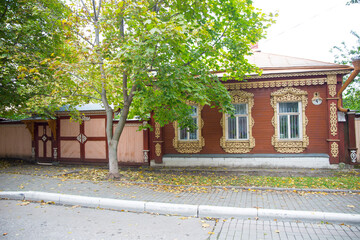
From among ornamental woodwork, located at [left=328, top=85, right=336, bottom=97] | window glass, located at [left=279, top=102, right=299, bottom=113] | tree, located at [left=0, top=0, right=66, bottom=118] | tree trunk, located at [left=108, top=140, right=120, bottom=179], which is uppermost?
tree, located at [left=0, top=0, right=66, bottom=118]

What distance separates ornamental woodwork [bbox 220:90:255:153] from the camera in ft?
35.9

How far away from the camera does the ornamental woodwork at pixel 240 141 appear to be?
35.9 ft

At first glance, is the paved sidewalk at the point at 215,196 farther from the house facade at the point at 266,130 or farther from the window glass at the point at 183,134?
the window glass at the point at 183,134

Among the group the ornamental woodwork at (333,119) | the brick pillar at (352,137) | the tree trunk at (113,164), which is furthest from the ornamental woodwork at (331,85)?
the tree trunk at (113,164)

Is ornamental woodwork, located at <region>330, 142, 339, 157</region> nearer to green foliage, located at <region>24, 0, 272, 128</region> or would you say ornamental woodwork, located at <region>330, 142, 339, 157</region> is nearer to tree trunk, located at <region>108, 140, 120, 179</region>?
green foliage, located at <region>24, 0, 272, 128</region>

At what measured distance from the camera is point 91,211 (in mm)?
5656

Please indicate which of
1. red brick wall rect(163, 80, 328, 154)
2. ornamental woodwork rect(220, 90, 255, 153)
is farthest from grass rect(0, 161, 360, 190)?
ornamental woodwork rect(220, 90, 255, 153)

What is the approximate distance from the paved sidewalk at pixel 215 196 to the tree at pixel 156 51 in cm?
180

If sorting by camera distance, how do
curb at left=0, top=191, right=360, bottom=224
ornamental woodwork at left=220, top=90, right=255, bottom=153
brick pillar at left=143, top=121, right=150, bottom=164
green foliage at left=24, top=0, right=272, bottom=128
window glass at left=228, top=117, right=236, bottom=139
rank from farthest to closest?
1. brick pillar at left=143, top=121, right=150, bottom=164
2. window glass at left=228, top=117, right=236, bottom=139
3. ornamental woodwork at left=220, top=90, right=255, bottom=153
4. green foliage at left=24, top=0, right=272, bottom=128
5. curb at left=0, top=191, right=360, bottom=224

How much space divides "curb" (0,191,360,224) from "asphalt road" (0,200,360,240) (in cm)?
17

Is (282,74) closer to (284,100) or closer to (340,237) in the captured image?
(284,100)

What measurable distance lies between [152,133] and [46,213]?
686 cm

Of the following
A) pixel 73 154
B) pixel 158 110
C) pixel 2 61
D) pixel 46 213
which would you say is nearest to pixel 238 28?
pixel 158 110

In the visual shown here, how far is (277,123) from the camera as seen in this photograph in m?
10.8
